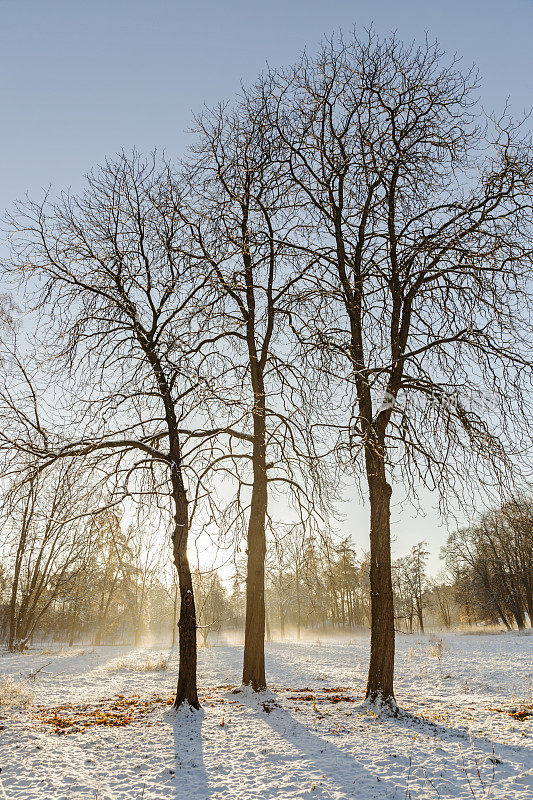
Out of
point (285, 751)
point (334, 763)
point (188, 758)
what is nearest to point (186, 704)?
point (188, 758)

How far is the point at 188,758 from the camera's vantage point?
550 centimetres

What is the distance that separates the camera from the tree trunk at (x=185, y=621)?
7.93m

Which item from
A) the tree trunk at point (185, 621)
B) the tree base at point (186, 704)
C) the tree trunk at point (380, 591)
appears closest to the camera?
the tree trunk at point (380, 591)

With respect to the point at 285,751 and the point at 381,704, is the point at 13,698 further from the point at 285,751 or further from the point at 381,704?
the point at 381,704

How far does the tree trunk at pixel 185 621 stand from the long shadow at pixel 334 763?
1.56 metres

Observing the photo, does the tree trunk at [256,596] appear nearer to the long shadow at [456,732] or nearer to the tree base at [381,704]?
the tree base at [381,704]

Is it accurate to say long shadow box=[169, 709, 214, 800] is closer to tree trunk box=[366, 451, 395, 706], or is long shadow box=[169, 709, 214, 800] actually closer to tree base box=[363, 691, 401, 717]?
tree base box=[363, 691, 401, 717]

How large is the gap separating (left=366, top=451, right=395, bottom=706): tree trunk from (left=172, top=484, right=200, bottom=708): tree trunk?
3.18 meters

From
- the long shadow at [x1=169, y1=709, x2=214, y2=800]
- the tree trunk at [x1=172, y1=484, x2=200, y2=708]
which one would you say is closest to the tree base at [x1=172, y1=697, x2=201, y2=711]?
the tree trunk at [x1=172, y1=484, x2=200, y2=708]

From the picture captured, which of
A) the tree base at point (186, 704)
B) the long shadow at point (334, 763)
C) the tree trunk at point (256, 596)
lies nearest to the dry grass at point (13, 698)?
the tree base at point (186, 704)

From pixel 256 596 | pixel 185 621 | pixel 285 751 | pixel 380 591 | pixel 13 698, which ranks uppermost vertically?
pixel 380 591

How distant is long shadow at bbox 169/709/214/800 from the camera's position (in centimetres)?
452

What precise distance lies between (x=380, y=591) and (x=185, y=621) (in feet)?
12.0

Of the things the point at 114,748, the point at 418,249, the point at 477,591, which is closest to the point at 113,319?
the point at 418,249
